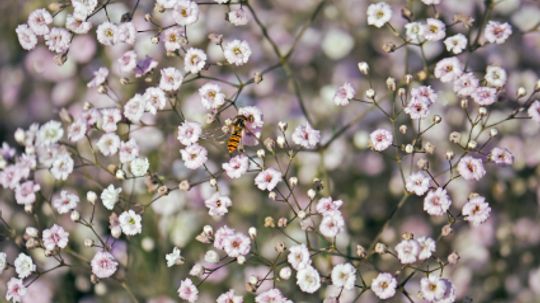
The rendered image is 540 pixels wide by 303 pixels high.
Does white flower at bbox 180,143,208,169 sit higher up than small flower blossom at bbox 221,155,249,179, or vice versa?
white flower at bbox 180,143,208,169

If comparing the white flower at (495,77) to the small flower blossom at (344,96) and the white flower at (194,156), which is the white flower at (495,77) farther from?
the white flower at (194,156)

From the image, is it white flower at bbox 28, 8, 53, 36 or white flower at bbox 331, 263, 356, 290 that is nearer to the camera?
white flower at bbox 331, 263, 356, 290

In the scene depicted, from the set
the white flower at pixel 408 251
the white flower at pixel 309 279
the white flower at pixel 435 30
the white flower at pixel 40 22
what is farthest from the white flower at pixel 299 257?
the white flower at pixel 40 22

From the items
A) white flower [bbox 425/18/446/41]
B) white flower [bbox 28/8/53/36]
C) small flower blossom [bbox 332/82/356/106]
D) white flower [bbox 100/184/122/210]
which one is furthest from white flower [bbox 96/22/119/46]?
white flower [bbox 425/18/446/41]

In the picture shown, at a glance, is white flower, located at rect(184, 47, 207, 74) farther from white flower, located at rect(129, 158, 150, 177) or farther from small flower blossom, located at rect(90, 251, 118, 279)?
small flower blossom, located at rect(90, 251, 118, 279)

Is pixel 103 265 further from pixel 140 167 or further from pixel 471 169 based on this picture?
pixel 471 169

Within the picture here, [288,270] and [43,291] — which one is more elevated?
[288,270]

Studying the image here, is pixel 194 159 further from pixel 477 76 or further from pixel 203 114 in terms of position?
pixel 477 76

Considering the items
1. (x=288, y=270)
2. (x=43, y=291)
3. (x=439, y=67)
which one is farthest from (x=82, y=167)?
(x=439, y=67)

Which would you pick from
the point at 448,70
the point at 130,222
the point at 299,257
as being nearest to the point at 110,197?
the point at 130,222
